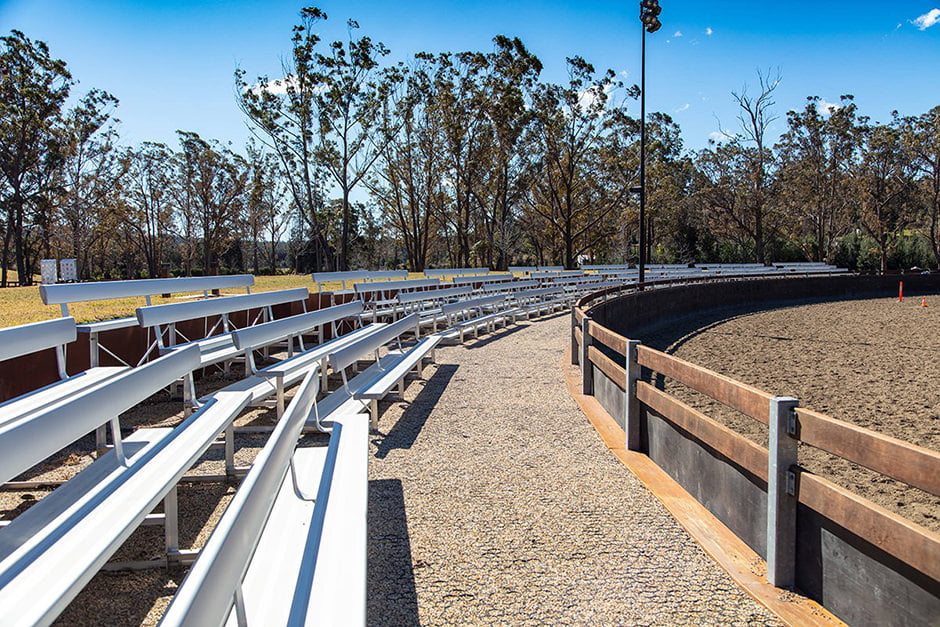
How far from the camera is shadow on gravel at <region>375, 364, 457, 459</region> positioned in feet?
19.1

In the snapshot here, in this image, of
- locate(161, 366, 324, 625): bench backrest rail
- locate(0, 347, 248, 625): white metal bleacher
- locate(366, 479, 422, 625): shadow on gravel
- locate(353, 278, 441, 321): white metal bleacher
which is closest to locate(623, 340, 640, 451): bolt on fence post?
locate(366, 479, 422, 625): shadow on gravel

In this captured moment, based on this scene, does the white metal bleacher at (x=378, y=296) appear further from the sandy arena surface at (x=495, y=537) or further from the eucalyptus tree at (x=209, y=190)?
the eucalyptus tree at (x=209, y=190)

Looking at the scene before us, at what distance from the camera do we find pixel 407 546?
3.75 m

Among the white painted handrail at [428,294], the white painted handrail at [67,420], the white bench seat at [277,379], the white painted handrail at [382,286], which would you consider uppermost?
the white painted handrail at [382,286]

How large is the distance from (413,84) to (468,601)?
1613 inches

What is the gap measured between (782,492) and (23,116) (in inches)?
1665

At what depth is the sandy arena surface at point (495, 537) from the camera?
305cm

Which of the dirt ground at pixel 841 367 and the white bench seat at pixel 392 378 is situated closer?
the dirt ground at pixel 841 367

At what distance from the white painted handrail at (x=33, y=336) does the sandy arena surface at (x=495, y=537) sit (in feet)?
3.42

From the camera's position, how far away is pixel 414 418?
685 centimetres

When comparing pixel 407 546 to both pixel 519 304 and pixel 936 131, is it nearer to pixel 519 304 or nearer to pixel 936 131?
pixel 519 304

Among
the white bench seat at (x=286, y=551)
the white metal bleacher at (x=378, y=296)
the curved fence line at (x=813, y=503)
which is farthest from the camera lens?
the white metal bleacher at (x=378, y=296)

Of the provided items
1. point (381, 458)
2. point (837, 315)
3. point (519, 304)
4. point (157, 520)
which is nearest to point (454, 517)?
point (381, 458)

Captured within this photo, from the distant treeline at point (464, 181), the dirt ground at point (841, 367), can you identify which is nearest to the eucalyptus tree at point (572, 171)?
the distant treeline at point (464, 181)
